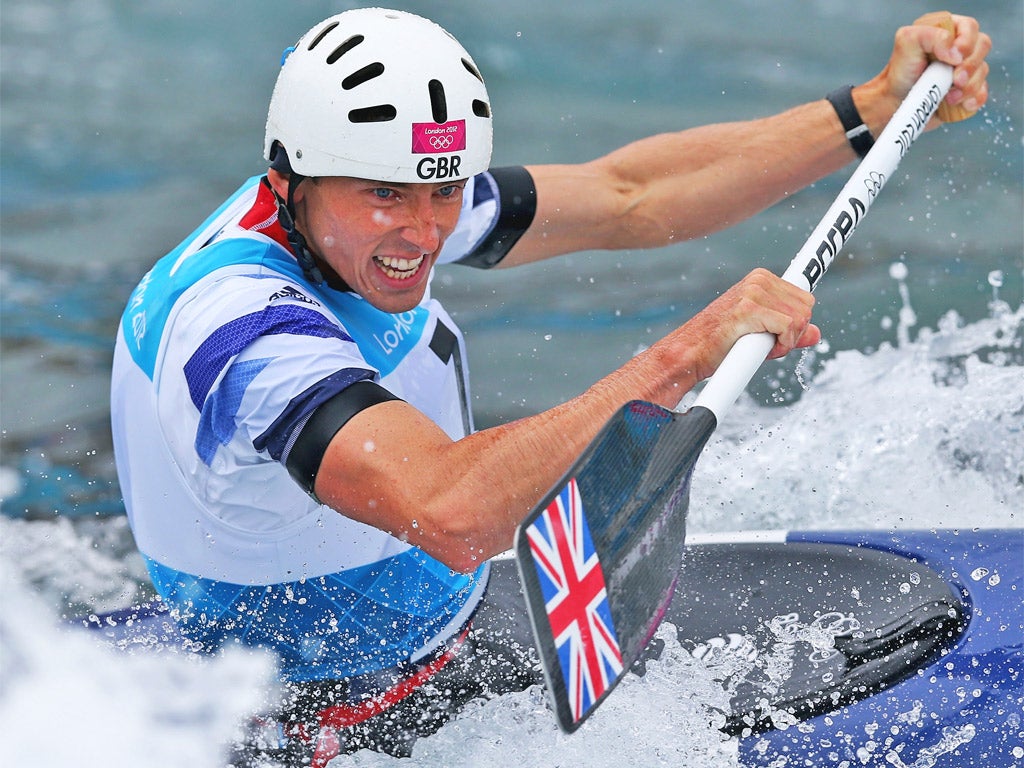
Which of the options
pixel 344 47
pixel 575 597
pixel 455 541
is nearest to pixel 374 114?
pixel 344 47

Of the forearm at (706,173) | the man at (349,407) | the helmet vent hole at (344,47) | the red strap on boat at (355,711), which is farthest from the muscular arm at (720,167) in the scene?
the red strap on boat at (355,711)

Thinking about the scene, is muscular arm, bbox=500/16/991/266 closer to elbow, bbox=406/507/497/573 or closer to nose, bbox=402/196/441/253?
nose, bbox=402/196/441/253

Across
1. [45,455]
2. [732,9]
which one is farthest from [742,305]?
[732,9]

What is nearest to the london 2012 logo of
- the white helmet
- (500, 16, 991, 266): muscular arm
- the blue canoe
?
the white helmet

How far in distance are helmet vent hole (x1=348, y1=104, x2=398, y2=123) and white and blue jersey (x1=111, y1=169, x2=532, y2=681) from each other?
26 cm

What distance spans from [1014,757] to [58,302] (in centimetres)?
434

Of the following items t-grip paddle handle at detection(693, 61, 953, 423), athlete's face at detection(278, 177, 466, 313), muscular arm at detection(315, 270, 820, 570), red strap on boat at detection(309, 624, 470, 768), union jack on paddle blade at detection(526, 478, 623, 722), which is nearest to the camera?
union jack on paddle blade at detection(526, 478, 623, 722)

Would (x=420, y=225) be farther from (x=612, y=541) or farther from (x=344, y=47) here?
(x=612, y=541)

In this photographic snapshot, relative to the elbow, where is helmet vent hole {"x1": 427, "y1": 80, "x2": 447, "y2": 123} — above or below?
above

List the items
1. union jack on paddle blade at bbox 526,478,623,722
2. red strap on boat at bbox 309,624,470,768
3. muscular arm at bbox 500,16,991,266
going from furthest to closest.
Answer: muscular arm at bbox 500,16,991,266
red strap on boat at bbox 309,624,470,768
union jack on paddle blade at bbox 526,478,623,722

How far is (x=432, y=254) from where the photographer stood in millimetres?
2207

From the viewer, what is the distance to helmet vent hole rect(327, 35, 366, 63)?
6.79 ft

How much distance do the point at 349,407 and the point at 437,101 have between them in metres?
0.59

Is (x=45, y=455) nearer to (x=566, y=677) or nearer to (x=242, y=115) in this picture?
(x=242, y=115)
